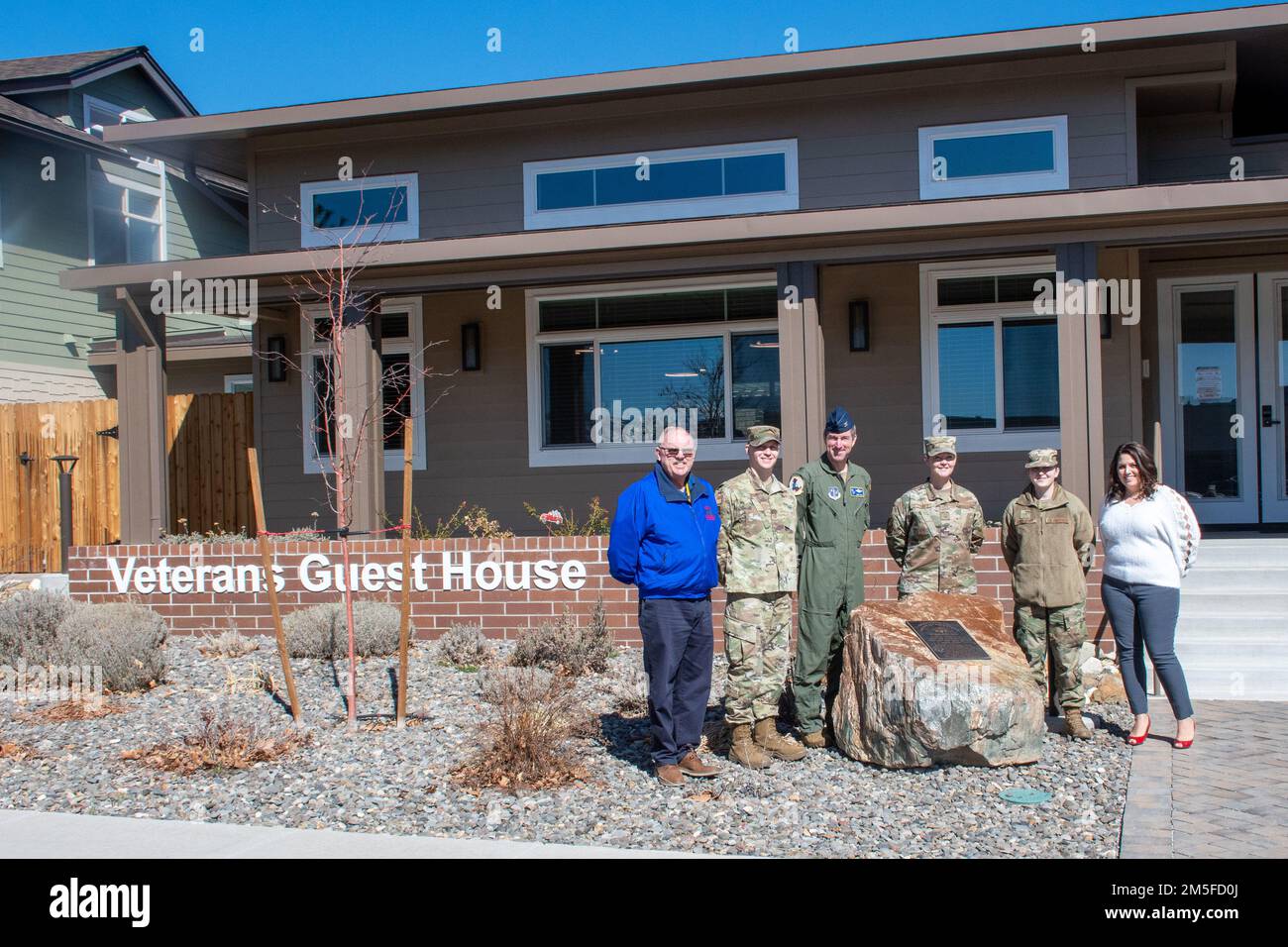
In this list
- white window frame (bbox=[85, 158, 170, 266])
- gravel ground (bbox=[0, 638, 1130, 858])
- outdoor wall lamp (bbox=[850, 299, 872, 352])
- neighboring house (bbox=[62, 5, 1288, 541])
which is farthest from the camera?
white window frame (bbox=[85, 158, 170, 266])

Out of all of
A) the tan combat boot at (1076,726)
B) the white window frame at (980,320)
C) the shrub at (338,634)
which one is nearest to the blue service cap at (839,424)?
the tan combat boot at (1076,726)

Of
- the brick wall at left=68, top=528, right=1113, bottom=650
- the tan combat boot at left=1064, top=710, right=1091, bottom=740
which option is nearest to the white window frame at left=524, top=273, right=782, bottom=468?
the brick wall at left=68, top=528, right=1113, bottom=650

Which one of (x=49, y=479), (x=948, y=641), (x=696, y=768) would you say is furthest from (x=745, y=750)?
(x=49, y=479)

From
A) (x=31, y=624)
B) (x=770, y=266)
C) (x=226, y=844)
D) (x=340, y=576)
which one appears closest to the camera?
(x=226, y=844)

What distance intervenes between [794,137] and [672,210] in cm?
142

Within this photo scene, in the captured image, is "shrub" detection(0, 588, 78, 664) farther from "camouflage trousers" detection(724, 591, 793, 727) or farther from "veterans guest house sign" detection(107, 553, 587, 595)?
"camouflage trousers" detection(724, 591, 793, 727)

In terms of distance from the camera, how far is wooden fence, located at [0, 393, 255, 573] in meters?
13.5

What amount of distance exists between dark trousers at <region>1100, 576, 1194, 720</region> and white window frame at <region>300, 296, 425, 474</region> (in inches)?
312

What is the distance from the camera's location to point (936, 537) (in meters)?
6.63

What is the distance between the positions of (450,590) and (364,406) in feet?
6.96

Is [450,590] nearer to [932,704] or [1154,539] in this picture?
[932,704]

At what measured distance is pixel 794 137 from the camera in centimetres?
1145

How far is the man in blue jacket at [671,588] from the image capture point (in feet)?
18.8

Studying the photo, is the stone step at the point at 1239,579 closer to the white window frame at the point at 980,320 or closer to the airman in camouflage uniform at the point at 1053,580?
the white window frame at the point at 980,320
